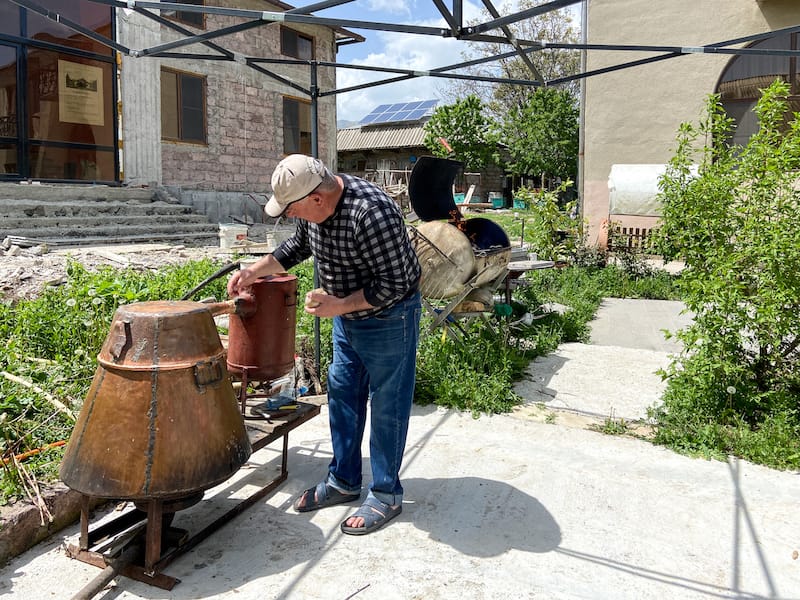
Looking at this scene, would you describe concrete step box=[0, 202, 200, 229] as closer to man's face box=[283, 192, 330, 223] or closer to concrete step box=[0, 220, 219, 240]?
concrete step box=[0, 220, 219, 240]

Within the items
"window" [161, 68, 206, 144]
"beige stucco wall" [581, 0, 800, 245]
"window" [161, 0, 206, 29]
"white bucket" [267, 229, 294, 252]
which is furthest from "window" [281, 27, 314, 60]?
"beige stucco wall" [581, 0, 800, 245]

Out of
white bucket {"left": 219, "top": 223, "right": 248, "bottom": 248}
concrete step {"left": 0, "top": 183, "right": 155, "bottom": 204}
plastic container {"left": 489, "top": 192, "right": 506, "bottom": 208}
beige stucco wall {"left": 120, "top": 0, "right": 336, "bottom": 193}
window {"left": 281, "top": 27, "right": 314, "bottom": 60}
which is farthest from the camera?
plastic container {"left": 489, "top": 192, "right": 506, "bottom": 208}

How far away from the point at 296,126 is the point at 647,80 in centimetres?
1024

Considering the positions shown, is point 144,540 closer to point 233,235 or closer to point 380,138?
point 233,235

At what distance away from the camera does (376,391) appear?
317 centimetres

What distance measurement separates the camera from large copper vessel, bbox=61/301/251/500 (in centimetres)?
254

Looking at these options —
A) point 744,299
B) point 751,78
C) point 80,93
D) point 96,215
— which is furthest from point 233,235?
point 751,78

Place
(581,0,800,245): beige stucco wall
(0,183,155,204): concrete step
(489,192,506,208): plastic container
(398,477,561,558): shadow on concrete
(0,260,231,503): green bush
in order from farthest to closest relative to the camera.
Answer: (489,192,506,208): plastic container, (581,0,800,245): beige stucco wall, (0,183,155,204): concrete step, (0,260,231,503): green bush, (398,477,561,558): shadow on concrete

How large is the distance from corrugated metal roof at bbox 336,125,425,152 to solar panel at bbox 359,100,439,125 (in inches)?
21.7

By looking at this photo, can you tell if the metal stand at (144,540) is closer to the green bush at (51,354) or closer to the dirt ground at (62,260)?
the green bush at (51,354)

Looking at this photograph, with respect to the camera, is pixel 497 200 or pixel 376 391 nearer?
pixel 376 391

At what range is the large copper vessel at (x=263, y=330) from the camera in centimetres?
348

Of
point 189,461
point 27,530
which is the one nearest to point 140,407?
point 189,461

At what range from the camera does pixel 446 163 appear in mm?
6211
